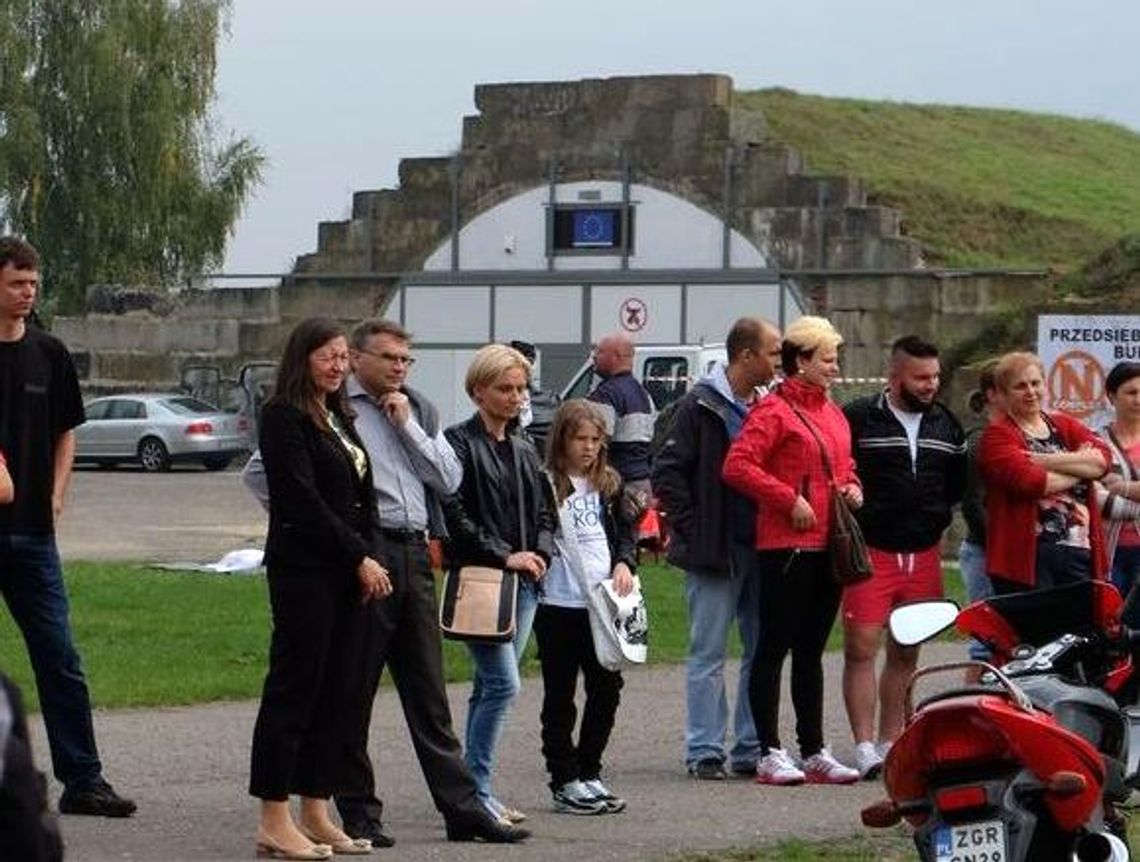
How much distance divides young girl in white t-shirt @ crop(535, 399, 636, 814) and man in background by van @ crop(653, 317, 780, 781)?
0.96 m

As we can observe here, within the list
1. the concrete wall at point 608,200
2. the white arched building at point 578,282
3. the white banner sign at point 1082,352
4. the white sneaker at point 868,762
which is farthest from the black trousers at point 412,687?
the white arched building at point 578,282

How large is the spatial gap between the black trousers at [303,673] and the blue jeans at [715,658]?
104 inches

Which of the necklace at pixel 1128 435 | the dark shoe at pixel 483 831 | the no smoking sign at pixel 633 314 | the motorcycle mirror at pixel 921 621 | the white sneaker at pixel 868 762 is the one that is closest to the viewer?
the motorcycle mirror at pixel 921 621

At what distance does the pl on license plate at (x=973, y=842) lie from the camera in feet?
23.3

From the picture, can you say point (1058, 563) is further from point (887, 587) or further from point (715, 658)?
point (715, 658)

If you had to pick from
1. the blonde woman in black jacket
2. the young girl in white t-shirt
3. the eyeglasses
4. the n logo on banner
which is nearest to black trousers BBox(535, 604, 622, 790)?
the young girl in white t-shirt

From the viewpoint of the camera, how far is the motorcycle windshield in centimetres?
777

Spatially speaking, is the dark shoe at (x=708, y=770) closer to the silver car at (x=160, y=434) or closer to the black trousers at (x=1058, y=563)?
the black trousers at (x=1058, y=563)

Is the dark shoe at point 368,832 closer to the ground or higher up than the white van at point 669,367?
closer to the ground

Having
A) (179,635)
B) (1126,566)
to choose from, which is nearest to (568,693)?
(1126,566)

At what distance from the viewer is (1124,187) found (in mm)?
57125

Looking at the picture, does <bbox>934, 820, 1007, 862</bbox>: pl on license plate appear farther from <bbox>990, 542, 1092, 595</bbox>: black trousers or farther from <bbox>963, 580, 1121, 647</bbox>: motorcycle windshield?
<bbox>990, 542, 1092, 595</bbox>: black trousers

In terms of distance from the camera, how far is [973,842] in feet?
23.5

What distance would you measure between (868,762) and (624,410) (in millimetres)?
8237
